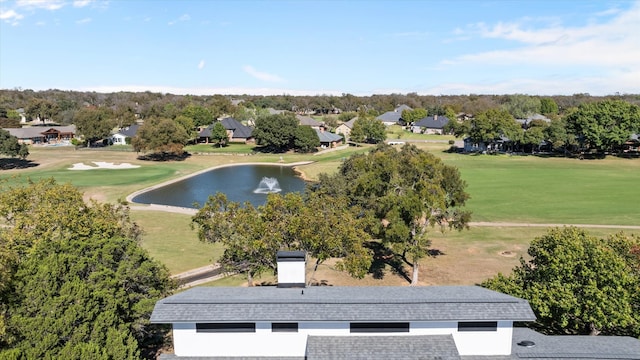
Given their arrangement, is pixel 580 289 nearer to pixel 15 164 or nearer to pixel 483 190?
pixel 483 190

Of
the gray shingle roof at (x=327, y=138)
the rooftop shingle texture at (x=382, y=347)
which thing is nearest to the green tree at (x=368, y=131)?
the gray shingle roof at (x=327, y=138)

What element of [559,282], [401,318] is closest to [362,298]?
[401,318]

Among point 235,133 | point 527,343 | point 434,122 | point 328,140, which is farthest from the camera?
point 434,122

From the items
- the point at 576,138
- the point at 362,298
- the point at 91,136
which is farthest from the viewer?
Answer: the point at 91,136

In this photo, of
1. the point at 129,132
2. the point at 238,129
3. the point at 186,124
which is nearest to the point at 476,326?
the point at 186,124

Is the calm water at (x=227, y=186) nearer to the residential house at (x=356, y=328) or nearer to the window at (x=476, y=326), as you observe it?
the residential house at (x=356, y=328)

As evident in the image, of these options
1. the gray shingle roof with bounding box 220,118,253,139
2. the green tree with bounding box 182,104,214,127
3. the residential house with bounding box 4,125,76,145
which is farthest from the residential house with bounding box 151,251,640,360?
the residential house with bounding box 4,125,76,145

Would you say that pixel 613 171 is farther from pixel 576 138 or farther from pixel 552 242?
pixel 552 242
